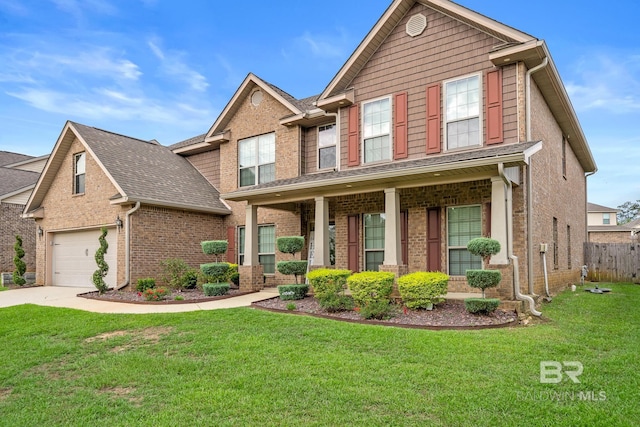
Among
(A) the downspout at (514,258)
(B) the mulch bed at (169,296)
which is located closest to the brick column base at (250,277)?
(B) the mulch bed at (169,296)

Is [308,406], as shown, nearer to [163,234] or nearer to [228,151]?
[163,234]

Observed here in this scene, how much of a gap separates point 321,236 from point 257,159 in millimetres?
5821

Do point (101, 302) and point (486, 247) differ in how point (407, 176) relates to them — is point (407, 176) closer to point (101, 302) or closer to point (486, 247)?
point (486, 247)

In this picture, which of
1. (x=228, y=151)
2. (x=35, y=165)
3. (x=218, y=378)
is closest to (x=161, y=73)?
(x=228, y=151)

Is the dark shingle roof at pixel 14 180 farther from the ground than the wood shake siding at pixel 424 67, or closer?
closer

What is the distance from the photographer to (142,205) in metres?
14.2

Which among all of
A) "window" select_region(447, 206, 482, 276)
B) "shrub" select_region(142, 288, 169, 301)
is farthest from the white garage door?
"window" select_region(447, 206, 482, 276)

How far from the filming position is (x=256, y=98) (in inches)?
648

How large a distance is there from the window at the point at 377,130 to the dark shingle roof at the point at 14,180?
1774cm

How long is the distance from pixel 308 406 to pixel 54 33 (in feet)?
59.3

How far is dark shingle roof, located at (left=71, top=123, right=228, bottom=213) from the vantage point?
14414 mm

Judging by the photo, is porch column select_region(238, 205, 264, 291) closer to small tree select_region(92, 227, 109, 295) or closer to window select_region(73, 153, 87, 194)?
small tree select_region(92, 227, 109, 295)

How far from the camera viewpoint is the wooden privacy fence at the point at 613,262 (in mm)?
17375

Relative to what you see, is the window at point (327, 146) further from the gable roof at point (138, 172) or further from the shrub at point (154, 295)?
the shrub at point (154, 295)
